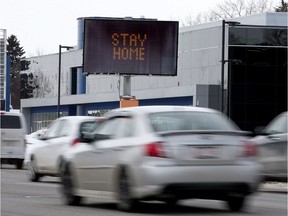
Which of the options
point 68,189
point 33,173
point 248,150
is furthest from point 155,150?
point 33,173

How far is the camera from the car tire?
14.5 meters

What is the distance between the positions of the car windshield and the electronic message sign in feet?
113

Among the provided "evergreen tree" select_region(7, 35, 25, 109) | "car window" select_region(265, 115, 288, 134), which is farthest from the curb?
"evergreen tree" select_region(7, 35, 25, 109)

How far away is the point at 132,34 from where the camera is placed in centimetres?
4891

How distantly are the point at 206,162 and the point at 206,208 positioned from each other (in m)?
1.57

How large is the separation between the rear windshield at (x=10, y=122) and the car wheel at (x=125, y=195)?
69.5 feet

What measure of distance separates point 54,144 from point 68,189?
797 cm

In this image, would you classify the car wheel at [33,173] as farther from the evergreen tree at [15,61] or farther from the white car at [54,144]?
the evergreen tree at [15,61]

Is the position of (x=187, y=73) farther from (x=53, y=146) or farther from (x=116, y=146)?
(x=116, y=146)

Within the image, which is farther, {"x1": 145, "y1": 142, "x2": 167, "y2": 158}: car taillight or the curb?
the curb

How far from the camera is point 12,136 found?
1391 inches

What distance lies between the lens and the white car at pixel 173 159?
1364 cm

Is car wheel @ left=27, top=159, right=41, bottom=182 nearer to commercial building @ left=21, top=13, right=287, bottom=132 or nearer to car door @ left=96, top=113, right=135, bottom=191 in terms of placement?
car door @ left=96, top=113, right=135, bottom=191

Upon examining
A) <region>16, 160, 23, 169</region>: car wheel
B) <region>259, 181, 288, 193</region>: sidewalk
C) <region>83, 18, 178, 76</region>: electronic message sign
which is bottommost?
<region>16, 160, 23, 169</region>: car wheel
